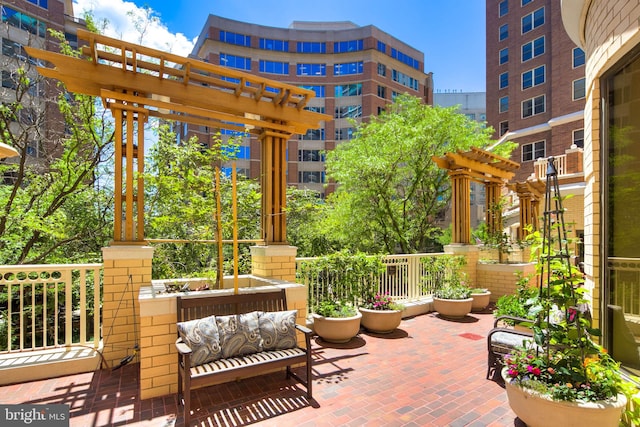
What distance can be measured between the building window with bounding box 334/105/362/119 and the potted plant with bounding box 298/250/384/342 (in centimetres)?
2717

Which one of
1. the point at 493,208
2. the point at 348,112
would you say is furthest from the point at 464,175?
the point at 348,112

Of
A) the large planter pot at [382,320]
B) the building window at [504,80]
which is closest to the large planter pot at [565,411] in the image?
the large planter pot at [382,320]

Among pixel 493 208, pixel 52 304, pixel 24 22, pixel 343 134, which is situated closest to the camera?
pixel 52 304

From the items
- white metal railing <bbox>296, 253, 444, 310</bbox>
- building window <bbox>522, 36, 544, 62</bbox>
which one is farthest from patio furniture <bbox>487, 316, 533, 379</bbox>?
building window <bbox>522, 36, 544, 62</bbox>

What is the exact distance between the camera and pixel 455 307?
6.50m

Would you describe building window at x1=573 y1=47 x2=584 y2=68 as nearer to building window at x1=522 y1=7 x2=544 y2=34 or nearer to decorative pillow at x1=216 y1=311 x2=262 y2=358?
building window at x1=522 y1=7 x2=544 y2=34

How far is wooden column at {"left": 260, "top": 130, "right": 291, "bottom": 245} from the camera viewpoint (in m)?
5.14

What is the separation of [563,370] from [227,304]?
10.3 feet

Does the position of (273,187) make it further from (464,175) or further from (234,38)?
(234,38)

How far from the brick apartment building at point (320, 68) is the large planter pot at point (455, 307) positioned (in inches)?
904

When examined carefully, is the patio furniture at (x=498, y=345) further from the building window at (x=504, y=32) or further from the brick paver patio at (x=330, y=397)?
the building window at (x=504, y=32)

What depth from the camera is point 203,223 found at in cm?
457

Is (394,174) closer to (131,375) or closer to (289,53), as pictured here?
(131,375)

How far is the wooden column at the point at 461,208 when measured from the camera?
8.79 meters
